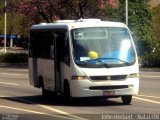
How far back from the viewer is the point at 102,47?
1777cm

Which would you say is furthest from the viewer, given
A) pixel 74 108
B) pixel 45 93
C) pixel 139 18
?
pixel 139 18

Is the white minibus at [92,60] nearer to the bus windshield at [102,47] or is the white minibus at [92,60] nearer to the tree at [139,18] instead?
the bus windshield at [102,47]

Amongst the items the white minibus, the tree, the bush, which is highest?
the white minibus

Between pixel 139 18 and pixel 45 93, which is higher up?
pixel 45 93

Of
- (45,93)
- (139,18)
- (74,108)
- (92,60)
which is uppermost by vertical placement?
(92,60)

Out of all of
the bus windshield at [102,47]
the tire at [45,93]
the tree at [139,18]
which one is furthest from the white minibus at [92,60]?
the tree at [139,18]

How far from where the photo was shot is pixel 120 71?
17.3 meters

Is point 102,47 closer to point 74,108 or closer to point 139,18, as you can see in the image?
point 74,108

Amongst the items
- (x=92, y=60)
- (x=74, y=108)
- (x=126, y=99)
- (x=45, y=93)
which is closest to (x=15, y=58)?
(x=45, y=93)

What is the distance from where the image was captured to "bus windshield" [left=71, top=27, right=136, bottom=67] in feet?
57.2

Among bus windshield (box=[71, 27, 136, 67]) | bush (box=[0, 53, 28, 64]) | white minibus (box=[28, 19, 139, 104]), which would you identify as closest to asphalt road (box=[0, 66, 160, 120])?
white minibus (box=[28, 19, 139, 104])

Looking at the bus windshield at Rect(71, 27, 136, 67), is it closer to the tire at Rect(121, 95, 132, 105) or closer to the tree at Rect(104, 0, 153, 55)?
the tire at Rect(121, 95, 132, 105)

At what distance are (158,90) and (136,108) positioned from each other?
22.3 ft

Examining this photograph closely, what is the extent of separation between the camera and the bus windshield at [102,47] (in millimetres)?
17438
